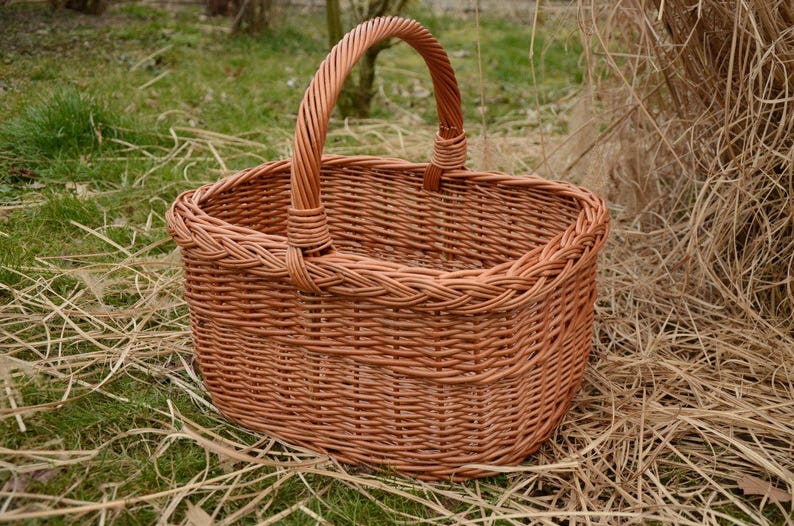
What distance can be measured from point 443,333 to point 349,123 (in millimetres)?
2252

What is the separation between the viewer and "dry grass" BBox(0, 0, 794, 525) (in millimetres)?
1326

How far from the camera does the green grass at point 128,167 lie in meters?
1.38

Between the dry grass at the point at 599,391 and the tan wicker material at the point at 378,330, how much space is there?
0.23 ft

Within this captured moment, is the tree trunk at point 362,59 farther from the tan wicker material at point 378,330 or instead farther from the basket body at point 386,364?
the basket body at point 386,364

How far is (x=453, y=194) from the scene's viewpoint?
1.83m

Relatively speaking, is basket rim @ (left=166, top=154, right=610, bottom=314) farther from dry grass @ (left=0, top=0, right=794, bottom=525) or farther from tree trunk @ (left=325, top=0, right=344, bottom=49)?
tree trunk @ (left=325, top=0, right=344, bottom=49)

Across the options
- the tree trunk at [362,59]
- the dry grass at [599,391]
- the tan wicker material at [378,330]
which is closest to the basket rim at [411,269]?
the tan wicker material at [378,330]

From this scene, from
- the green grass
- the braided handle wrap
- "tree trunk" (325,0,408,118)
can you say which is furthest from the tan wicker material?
"tree trunk" (325,0,408,118)

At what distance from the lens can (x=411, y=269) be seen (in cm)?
123

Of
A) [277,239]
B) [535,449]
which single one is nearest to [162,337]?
[277,239]

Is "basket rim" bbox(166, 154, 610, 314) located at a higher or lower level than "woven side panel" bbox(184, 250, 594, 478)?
higher

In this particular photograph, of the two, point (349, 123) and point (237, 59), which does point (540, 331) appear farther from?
point (237, 59)

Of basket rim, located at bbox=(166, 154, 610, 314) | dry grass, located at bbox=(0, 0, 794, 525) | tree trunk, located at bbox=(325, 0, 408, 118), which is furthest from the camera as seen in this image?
tree trunk, located at bbox=(325, 0, 408, 118)

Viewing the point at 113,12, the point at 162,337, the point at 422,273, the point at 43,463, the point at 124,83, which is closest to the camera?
the point at 422,273
